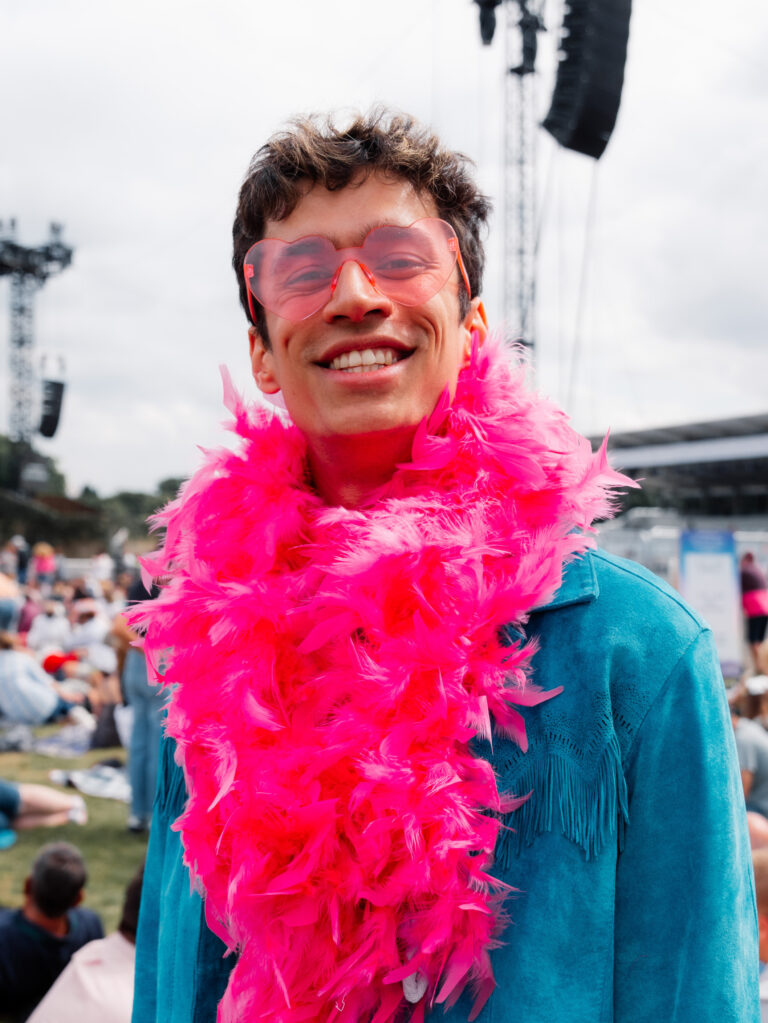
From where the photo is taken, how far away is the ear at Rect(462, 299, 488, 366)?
1468 mm

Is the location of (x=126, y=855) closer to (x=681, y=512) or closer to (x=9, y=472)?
(x=681, y=512)

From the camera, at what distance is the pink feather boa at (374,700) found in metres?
1.07

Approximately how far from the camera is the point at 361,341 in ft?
4.13

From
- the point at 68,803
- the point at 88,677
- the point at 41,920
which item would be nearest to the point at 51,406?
the point at 88,677

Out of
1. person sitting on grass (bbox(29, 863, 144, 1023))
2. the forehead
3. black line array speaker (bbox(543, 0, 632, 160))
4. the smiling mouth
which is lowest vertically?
person sitting on grass (bbox(29, 863, 144, 1023))

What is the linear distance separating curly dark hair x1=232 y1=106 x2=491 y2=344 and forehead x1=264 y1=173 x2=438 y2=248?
1cm

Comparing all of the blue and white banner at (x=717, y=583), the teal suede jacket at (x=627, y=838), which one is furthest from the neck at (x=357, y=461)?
the blue and white banner at (x=717, y=583)

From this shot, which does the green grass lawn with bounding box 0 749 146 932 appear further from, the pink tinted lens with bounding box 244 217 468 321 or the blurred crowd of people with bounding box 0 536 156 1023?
the pink tinted lens with bounding box 244 217 468 321

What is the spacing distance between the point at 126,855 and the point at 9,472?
32.7 metres

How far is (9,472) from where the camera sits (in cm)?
3456

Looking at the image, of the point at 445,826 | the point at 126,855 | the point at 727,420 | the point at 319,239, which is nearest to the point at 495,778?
the point at 445,826

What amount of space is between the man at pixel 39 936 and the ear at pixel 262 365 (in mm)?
2658

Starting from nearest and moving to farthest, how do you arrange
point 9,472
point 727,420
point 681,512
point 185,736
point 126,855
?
point 185,736 < point 126,855 < point 727,420 < point 681,512 < point 9,472

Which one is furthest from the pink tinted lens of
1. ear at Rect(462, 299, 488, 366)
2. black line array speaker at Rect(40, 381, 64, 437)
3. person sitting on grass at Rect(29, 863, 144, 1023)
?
black line array speaker at Rect(40, 381, 64, 437)
